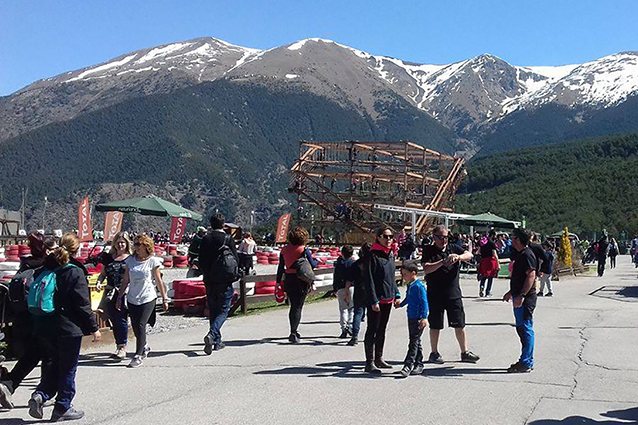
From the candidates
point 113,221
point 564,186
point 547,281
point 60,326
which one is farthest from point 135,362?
point 564,186

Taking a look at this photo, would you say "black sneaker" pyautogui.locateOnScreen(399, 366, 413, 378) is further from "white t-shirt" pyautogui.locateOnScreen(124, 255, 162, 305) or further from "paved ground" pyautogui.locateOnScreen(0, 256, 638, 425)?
"white t-shirt" pyautogui.locateOnScreen(124, 255, 162, 305)

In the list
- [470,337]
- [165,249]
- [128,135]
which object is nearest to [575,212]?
[165,249]

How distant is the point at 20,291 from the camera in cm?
765

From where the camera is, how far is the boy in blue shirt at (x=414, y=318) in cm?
896

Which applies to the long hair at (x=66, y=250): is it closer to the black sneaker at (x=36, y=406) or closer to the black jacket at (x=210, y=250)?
the black sneaker at (x=36, y=406)

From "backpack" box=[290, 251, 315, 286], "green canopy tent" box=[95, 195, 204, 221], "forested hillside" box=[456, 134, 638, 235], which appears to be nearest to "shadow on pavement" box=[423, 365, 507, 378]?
"backpack" box=[290, 251, 315, 286]

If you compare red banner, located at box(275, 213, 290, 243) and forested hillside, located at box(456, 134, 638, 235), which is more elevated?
forested hillside, located at box(456, 134, 638, 235)

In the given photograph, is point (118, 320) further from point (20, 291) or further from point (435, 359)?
point (435, 359)

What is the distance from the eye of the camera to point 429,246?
9.50 m

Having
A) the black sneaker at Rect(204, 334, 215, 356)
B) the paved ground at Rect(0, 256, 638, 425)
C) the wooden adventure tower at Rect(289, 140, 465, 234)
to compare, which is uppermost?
the wooden adventure tower at Rect(289, 140, 465, 234)

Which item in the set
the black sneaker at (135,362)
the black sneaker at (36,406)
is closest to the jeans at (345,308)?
the black sneaker at (135,362)

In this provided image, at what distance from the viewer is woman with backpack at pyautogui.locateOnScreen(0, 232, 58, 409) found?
728cm

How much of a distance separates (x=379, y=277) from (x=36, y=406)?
4153 millimetres

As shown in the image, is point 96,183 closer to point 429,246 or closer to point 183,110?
point 183,110
